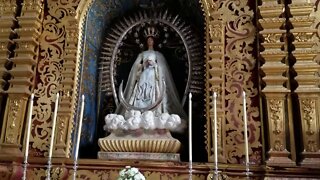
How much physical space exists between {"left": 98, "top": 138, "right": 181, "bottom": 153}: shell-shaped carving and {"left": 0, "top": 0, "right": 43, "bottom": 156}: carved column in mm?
685

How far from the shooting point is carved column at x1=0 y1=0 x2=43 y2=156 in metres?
3.15

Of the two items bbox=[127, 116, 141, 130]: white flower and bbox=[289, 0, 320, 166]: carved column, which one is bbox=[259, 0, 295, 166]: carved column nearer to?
bbox=[289, 0, 320, 166]: carved column

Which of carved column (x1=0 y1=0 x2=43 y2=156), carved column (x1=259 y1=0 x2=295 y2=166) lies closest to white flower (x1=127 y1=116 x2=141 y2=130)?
carved column (x1=0 y1=0 x2=43 y2=156)

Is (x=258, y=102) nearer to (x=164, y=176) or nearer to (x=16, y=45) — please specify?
(x=164, y=176)

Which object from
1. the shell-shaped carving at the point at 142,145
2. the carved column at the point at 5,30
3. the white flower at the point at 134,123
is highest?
the carved column at the point at 5,30

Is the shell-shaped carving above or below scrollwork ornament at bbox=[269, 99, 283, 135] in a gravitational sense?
below

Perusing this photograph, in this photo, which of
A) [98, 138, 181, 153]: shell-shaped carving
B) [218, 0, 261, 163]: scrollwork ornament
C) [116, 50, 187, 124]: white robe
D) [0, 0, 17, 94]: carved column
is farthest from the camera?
[116, 50, 187, 124]: white robe

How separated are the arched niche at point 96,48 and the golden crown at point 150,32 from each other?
0.25m

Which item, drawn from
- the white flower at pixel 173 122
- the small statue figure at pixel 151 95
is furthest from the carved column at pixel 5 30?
the white flower at pixel 173 122

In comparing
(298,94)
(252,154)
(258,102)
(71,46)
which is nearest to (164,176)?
(252,154)

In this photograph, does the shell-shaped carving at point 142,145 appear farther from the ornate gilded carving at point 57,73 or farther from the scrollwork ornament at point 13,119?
the scrollwork ornament at point 13,119

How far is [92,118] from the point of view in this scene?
3570 millimetres

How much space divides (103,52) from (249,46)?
137 cm

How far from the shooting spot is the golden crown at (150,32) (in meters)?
3.77
